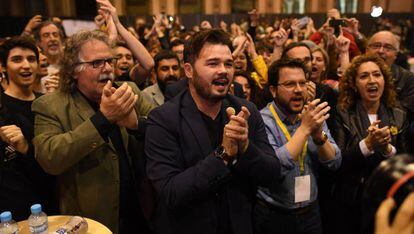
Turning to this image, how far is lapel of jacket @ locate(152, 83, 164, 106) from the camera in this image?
10.2ft

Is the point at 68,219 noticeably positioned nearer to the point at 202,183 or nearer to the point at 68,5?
the point at 202,183

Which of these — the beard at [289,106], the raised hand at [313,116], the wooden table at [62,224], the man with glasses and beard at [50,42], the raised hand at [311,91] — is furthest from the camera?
the man with glasses and beard at [50,42]

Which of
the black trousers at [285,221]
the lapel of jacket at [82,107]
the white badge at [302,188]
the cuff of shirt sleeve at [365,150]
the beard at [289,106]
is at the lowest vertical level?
the black trousers at [285,221]

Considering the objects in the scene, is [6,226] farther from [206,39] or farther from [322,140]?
[322,140]

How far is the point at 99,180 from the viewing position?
6.05 ft

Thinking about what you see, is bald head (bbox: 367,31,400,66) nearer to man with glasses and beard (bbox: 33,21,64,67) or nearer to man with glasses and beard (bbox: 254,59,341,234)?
man with glasses and beard (bbox: 254,59,341,234)

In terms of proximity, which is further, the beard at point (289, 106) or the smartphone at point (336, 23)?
the smartphone at point (336, 23)

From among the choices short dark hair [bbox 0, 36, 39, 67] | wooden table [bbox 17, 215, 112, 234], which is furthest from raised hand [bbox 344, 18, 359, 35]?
wooden table [bbox 17, 215, 112, 234]

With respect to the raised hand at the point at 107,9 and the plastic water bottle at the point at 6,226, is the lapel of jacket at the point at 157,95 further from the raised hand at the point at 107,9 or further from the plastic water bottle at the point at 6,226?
the plastic water bottle at the point at 6,226

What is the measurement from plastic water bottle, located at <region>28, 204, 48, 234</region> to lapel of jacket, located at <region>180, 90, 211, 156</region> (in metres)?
→ 0.76

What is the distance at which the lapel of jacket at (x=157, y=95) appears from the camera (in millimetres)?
3119

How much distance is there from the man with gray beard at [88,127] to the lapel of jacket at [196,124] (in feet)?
0.92

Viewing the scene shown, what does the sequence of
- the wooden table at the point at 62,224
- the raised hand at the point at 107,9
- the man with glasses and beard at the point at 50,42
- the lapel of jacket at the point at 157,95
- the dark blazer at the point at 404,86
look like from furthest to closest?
the man with glasses and beard at the point at 50,42
the lapel of jacket at the point at 157,95
the dark blazer at the point at 404,86
the raised hand at the point at 107,9
the wooden table at the point at 62,224

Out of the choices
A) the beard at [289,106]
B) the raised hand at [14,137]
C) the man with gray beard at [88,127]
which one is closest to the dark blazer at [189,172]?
the man with gray beard at [88,127]
